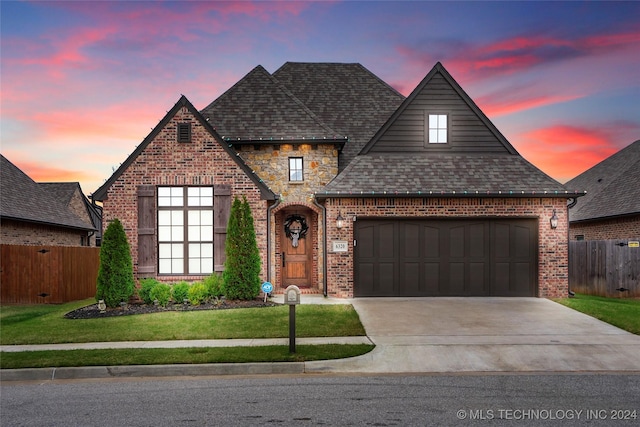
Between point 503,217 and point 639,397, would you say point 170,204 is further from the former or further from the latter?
point 639,397

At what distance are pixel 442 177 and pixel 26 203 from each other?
1763cm

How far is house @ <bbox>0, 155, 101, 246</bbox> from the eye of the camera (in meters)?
19.4

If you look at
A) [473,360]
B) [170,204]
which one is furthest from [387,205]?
[473,360]

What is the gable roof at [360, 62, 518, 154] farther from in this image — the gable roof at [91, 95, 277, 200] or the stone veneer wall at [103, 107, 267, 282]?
the stone veneer wall at [103, 107, 267, 282]

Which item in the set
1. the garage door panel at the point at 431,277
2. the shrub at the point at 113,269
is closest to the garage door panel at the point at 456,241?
the garage door panel at the point at 431,277

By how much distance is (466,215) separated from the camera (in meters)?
15.6

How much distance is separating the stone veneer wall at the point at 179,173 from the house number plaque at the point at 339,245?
2.16 m

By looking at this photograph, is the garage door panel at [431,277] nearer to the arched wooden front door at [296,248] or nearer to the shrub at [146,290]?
the arched wooden front door at [296,248]

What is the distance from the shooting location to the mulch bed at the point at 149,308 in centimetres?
1305

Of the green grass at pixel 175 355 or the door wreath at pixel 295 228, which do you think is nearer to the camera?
the green grass at pixel 175 355

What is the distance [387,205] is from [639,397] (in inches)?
380

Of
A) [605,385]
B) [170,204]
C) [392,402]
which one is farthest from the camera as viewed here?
[170,204]

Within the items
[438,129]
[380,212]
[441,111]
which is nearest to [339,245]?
[380,212]

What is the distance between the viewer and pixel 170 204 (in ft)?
50.5
